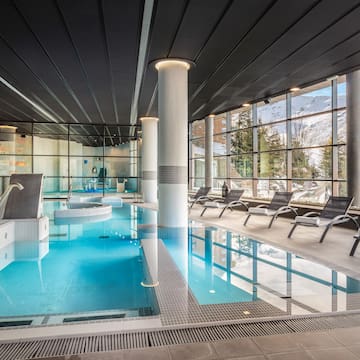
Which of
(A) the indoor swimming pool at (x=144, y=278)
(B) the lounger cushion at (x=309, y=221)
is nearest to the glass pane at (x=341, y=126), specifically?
(B) the lounger cushion at (x=309, y=221)

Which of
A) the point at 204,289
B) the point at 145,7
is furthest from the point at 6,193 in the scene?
the point at 204,289

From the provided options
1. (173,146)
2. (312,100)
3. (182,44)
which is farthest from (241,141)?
(182,44)

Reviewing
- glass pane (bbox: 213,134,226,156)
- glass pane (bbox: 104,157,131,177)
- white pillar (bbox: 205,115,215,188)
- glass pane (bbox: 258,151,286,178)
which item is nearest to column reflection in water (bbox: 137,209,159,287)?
glass pane (bbox: 258,151,286,178)

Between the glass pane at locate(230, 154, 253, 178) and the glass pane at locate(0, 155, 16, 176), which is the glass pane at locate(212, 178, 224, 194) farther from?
the glass pane at locate(0, 155, 16, 176)

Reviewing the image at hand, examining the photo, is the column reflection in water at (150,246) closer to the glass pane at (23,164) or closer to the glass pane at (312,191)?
the glass pane at (312,191)

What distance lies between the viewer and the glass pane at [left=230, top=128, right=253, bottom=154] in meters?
14.0

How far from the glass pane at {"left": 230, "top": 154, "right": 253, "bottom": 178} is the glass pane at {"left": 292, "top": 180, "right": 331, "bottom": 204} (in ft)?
8.47

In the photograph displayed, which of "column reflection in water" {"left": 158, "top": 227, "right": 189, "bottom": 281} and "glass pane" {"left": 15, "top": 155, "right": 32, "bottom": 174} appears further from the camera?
"glass pane" {"left": 15, "top": 155, "right": 32, "bottom": 174}

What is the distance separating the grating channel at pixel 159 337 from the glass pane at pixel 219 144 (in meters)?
13.0

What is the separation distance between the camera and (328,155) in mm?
10445

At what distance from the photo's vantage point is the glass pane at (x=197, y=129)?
17.5 metres

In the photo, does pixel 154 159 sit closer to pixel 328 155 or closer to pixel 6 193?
pixel 328 155

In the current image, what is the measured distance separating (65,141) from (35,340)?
62.7ft

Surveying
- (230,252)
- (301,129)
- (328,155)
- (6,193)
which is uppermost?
(301,129)
